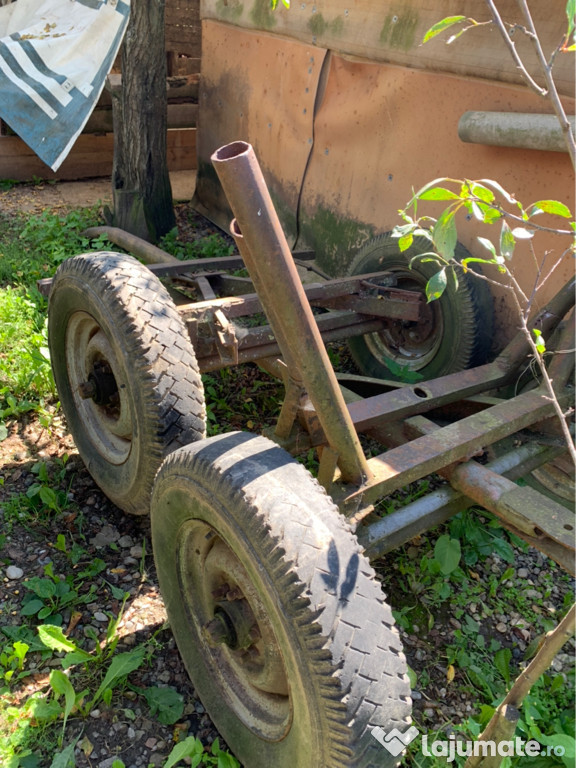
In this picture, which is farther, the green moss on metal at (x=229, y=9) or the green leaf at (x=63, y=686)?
the green moss on metal at (x=229, y=9)

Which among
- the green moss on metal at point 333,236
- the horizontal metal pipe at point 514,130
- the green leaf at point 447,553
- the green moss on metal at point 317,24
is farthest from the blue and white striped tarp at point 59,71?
the green leaf at point 447,553

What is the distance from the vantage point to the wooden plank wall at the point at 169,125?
699 centimetres

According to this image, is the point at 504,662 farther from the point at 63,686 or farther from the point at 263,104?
the point at 263,104

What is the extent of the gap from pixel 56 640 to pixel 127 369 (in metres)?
1.07

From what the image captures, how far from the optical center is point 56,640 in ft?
8.05

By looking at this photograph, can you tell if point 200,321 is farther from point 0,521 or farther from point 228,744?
point 228,744

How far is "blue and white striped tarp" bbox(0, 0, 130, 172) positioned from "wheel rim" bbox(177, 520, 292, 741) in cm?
361

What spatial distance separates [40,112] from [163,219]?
139 centimetres

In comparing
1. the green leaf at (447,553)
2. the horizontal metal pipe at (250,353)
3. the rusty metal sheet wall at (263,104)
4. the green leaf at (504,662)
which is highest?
the rusty metal sheet wall at (263,104)

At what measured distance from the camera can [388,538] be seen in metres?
2.32

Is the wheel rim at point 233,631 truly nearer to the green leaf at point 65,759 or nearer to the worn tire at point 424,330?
the green leaf at point 65,759

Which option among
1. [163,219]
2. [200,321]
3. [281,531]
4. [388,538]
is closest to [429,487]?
[388,538]

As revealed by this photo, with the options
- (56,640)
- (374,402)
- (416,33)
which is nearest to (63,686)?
(56,640)

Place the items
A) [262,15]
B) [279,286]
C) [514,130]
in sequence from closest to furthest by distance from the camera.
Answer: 1. [279,286]
2. [514,130]
3. [262,15]
